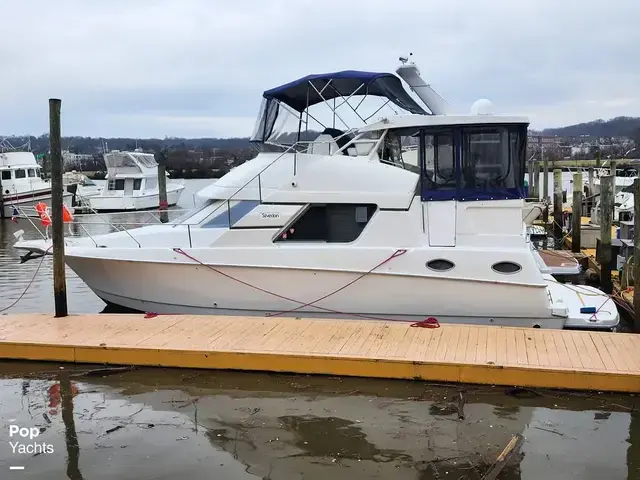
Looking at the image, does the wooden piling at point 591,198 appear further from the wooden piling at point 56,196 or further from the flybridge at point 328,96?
the wooden piling at point 56,196

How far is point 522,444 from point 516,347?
185 cm

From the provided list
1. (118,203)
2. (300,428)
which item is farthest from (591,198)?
(118,203)

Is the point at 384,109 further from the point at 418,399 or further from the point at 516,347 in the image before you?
the point at 418,399

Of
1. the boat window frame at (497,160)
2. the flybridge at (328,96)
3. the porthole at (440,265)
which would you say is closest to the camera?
the porthole at (440,265)

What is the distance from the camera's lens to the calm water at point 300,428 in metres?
5.09

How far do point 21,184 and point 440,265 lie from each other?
33.1 meters

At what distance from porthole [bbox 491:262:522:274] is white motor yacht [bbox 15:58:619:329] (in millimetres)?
14

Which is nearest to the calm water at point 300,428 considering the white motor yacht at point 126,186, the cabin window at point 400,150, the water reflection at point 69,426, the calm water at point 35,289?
the water reflection at point 69,426

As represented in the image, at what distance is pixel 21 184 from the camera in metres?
35.3

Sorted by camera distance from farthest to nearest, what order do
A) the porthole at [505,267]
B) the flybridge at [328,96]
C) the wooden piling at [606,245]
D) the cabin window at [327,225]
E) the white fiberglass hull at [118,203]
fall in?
1. the white fiberglass hull at [118,203]
2. the wooden piling at [606,245]
3. the flybridge at [328,96]
4. the cabin window at [327,225]
5. the porthole at [505,267]

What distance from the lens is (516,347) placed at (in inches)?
279

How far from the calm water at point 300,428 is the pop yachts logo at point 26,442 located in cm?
7

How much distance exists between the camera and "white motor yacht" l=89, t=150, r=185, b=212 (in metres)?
36.5

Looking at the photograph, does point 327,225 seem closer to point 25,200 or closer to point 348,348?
point 348,348
